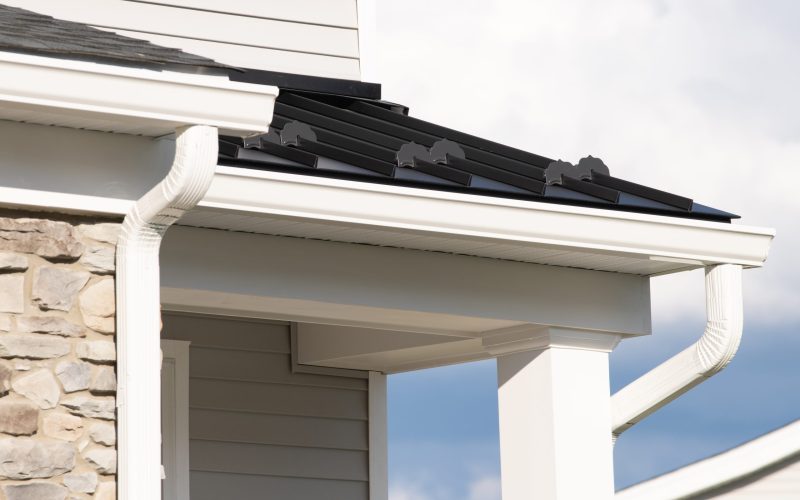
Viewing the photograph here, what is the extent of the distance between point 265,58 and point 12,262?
3857 millimetres

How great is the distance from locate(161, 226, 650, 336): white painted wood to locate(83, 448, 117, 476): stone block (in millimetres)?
1031

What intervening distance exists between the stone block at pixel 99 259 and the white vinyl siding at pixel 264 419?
256cm

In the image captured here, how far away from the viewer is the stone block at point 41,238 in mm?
4625

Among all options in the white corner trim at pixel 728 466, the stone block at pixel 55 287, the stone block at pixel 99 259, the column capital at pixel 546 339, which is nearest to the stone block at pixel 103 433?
the stone block at pixel 55 287

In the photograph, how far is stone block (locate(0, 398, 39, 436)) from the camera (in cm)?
450

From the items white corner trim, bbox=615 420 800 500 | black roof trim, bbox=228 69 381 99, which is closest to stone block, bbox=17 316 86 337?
white corner trim, bbox=615 420 800 500

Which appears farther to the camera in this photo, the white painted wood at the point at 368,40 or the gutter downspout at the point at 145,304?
the white painted wood at the point at 368,40

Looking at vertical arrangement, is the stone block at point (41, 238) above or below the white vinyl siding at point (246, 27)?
below

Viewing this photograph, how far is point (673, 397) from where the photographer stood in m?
6.43

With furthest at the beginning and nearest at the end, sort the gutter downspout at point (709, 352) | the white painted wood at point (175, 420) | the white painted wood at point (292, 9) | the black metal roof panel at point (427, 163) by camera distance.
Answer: the white painted wood at point (292, 9), the white painted wood at point (175, 420), the gutter downspout at point (709, 352), the black metal roof panel at point (427, 163)

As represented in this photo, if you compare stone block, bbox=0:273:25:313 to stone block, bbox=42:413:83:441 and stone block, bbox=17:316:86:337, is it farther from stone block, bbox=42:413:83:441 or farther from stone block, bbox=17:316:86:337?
stone block, bbox=42:413:83:441

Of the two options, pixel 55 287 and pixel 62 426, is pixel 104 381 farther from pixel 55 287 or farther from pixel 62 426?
pixel 55 287

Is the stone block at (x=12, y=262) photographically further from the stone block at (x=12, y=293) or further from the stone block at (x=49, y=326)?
the stone block at (x=49, y=326)

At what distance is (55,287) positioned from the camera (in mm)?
4668
